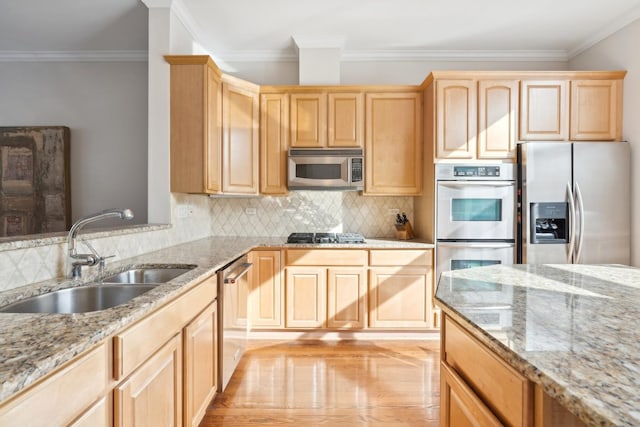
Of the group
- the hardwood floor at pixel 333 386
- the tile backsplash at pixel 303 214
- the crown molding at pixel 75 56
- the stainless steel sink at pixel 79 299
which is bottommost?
the hardwood floor at pixel 333 386

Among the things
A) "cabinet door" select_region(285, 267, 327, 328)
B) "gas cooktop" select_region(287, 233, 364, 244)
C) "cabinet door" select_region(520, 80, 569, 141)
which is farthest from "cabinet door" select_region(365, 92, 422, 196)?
"cabinet door" select_region(285, 267, 327, 328)

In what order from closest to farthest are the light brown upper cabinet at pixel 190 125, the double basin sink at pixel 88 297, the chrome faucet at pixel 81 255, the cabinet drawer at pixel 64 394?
1. the cabinet drawer at pixel 64 394
2. the double basin sink at pixel 88 297
3. the chrome faucet at pixel 81 255
4. the light brown upper cabinet at pixel 190 125

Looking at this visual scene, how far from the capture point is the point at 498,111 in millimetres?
3045

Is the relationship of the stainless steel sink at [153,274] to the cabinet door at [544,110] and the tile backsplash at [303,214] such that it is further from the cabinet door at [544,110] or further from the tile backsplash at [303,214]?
the cabinet door at [544,110]

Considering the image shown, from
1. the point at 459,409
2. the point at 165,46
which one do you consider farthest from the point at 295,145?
the point at 459,409

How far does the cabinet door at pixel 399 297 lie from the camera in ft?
10.1

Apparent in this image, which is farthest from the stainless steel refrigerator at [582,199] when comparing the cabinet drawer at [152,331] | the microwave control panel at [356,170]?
the cabinet drawer at [152,331]

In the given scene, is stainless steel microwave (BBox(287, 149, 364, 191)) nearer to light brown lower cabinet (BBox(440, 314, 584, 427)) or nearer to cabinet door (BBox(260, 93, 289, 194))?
cabinet door (BBox(260, 93, 289, 194))

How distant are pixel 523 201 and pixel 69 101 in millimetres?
4616

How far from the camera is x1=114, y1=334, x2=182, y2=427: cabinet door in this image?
1.11m

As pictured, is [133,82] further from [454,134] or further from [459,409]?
[459,409]

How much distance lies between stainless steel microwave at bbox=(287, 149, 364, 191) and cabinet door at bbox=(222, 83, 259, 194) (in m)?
0.38

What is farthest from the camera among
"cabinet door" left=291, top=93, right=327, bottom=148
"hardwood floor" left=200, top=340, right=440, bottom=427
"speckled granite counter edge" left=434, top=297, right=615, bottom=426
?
"cabinet door" left=291, top=93, right=327, bottom=148

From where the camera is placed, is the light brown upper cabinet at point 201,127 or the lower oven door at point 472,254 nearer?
the light brown upper cabinet at point 201,127
